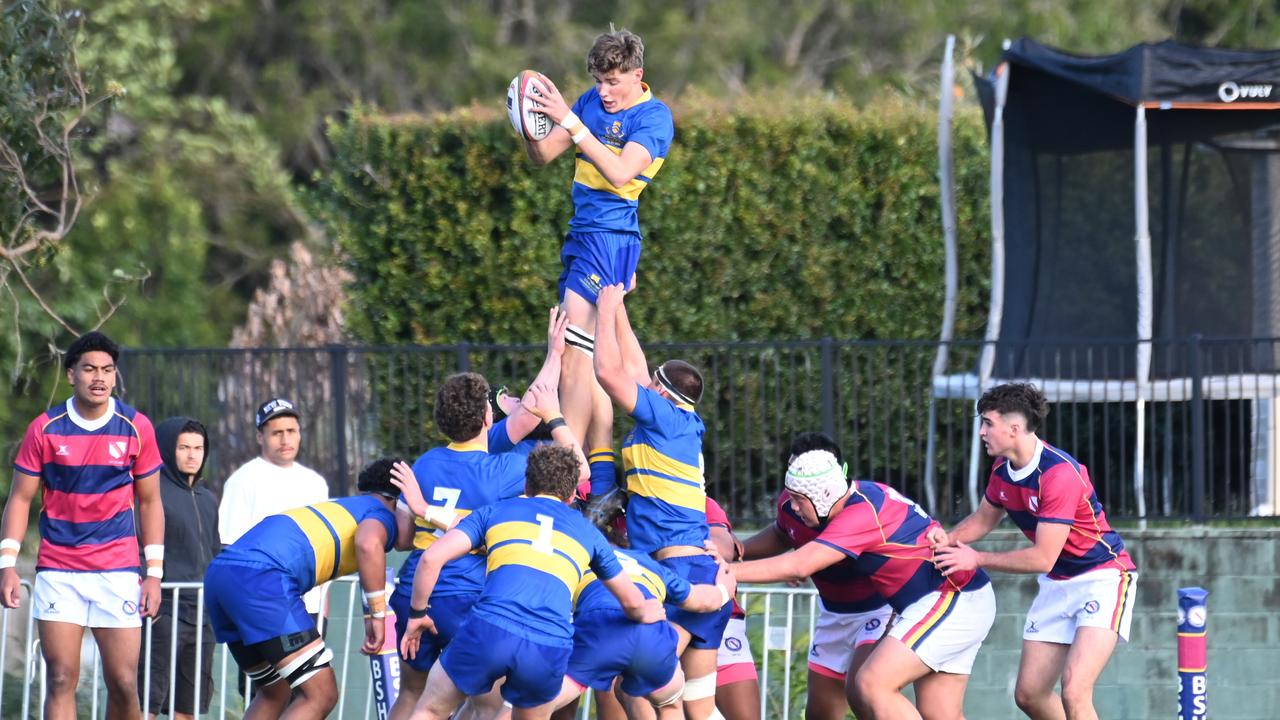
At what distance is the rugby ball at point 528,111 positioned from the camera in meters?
8.37

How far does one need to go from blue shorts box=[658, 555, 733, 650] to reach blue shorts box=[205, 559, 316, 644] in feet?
5.65

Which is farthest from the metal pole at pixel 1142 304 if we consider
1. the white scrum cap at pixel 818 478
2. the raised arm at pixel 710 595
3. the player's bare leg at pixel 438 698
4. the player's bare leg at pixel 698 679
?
the player's bare leg at pixel 438 698

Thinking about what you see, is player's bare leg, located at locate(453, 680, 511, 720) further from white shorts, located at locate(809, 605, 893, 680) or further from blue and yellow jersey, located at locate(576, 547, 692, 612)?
white shorts, located at locate(809, 605, 893, 680)

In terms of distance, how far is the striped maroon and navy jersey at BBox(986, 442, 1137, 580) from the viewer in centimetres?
872

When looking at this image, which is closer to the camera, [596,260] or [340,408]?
[596,260]

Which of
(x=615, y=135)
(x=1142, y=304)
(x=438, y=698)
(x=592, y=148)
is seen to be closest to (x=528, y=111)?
(x=592, y=148)

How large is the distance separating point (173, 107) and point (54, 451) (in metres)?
14.8

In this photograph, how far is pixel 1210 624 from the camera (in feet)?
38.7

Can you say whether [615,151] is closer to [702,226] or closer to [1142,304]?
[1142,304]

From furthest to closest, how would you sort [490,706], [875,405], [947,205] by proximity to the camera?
[947,205]
[875,405]
[490,706]

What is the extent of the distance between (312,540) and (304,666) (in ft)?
1.88

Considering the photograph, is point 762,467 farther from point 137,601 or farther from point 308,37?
point 308,37

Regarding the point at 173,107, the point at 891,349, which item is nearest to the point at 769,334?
the point at 891,349

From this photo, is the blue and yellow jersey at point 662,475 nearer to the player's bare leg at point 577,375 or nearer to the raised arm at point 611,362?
the raised arm at point 611,362
